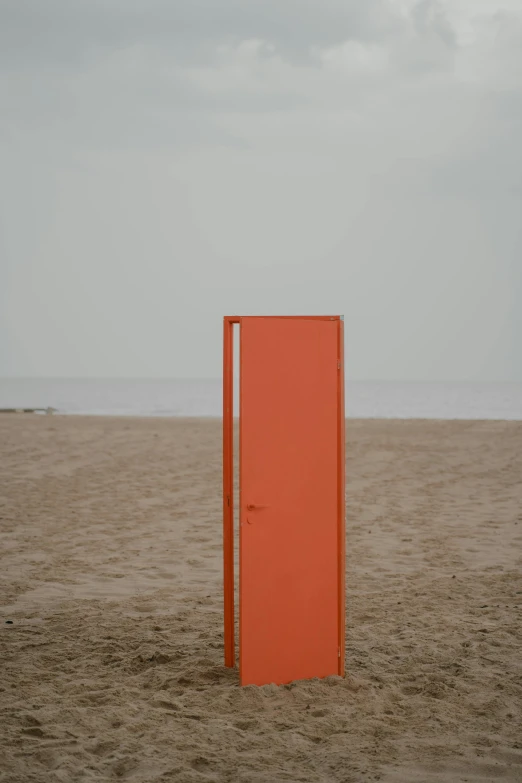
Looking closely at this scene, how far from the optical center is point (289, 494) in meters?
3.88

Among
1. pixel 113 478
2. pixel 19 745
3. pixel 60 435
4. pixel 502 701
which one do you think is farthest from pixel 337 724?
pixel 60 435

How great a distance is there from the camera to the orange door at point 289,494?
150 inches

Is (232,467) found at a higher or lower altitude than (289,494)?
higher

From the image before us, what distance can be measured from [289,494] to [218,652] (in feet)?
4.67

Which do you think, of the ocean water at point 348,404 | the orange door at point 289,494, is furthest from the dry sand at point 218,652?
the ocean water at point 348,404

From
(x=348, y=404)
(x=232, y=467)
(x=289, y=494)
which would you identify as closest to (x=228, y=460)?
(x=232, y=467)

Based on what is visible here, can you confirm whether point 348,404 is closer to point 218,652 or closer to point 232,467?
point 218,652

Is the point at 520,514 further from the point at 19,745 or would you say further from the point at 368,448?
the point at 19,745

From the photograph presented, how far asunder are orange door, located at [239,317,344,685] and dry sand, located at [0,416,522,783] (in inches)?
11.8

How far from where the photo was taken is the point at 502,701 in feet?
12.6

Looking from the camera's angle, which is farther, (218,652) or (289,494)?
(218,652)

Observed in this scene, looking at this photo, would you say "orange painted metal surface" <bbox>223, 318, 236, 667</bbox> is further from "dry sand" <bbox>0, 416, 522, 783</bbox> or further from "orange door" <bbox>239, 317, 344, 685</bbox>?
"dry sand" <bbox>0, 416, 522, 783</bbox>

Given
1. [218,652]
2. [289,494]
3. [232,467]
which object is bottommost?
[218,652]

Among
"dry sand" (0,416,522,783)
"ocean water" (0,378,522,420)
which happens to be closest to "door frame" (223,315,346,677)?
"dry sand" (0,416,522,783)
